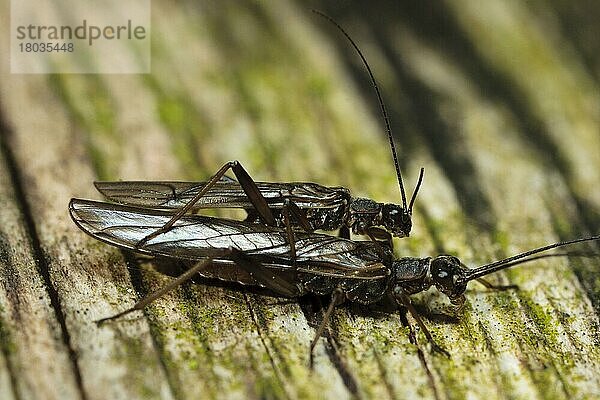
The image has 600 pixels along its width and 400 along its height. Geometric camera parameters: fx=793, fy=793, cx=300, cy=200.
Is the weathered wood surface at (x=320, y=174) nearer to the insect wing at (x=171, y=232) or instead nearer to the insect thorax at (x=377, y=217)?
the insect wing at (x=171, y=232)

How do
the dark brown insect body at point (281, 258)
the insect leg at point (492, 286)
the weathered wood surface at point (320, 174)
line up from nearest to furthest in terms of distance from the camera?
1. the weathered wood surface at point (320, 174)
2. the dark brown insect body at point (281, 258)
3. the insect leg at point (492, 286)

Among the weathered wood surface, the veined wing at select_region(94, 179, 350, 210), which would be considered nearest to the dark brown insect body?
the weathered wood surface

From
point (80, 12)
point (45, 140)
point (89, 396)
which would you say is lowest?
point (89, 396)

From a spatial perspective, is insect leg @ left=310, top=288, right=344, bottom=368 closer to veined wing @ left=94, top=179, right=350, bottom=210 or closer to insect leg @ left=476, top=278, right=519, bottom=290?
veined wing @ left=94, top=179, right=350, bottom=210

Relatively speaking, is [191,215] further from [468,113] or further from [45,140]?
[468,113]

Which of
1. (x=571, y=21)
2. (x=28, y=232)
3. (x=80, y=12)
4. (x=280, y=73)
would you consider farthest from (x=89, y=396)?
(x=571, y=21)

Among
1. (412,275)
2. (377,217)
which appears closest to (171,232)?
(377,217)

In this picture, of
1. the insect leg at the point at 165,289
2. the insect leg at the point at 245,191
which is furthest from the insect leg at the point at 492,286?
the insect leg at the point at 165,289

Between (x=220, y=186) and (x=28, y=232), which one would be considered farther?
(x=220, y=186)
